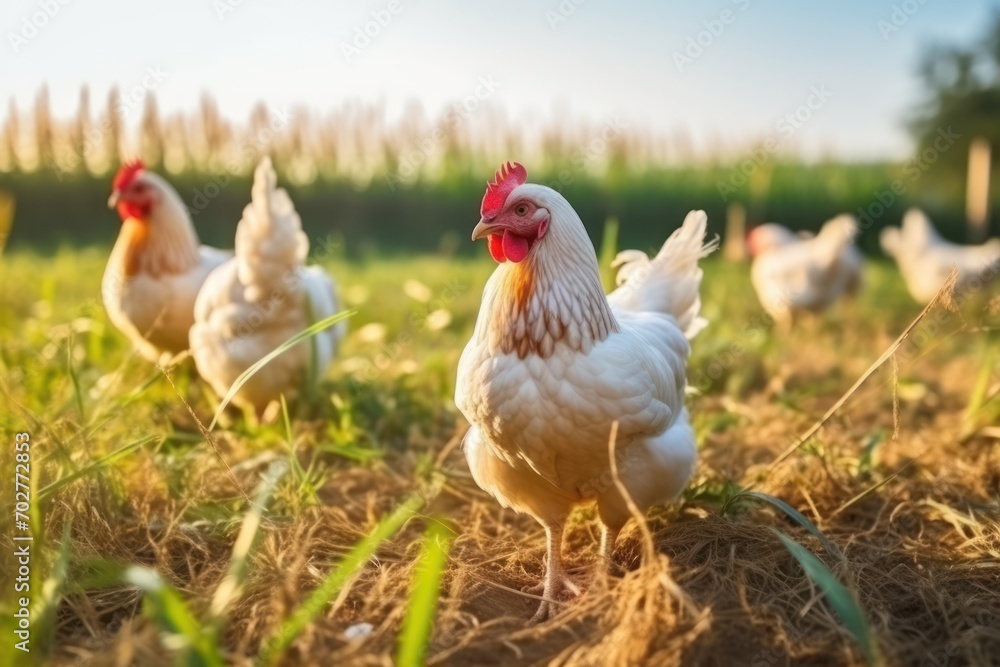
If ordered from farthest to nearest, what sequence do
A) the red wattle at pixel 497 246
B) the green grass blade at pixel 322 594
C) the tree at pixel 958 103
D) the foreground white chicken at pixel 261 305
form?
the tree at pixel 958 103 < the foreground white chicken at pixel 261 305 < the red wattle at pixel 497 246 < the green grass blade at pixel 322 594

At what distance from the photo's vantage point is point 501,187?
233 cm

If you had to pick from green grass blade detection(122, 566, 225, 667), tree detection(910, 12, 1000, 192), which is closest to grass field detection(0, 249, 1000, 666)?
green grass blade detection(122, 566, 225, 667)

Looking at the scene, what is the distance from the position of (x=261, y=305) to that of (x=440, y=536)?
86.3 inches

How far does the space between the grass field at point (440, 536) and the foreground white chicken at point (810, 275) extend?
262 centimetres

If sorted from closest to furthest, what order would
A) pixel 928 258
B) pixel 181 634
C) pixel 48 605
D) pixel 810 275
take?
pixel 181 634 → pixel 48 605 → pixel 810 275 → pixel 928 258

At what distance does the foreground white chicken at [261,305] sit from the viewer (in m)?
4.03

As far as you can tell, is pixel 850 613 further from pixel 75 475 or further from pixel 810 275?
pixel 810 275

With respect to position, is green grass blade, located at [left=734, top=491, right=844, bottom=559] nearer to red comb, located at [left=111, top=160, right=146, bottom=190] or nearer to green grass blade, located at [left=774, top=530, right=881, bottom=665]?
green grass blade, located at [left=774, top=530, right=881, bottom=665]

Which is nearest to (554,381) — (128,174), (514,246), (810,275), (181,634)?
(514,246)

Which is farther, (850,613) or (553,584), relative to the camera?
(553,584)

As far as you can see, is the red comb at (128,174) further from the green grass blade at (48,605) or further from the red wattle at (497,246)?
the green grass blade at (48,605)

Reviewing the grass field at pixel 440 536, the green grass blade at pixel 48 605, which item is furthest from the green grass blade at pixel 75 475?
the green grass blade at pixel 48 605

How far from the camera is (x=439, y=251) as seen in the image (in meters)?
12.4

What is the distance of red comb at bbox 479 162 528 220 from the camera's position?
2.29m
